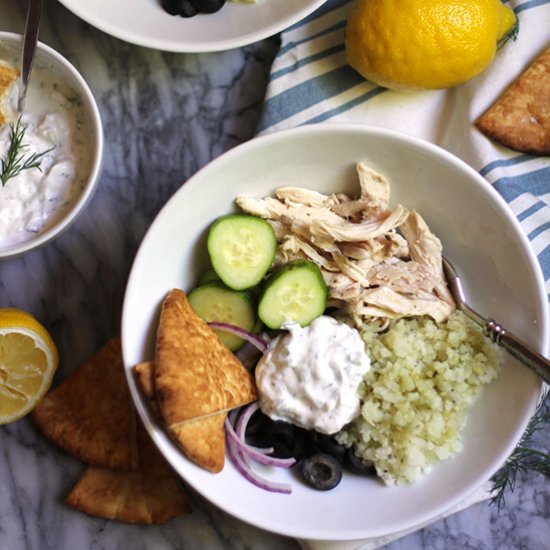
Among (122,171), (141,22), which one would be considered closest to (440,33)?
(141,22)

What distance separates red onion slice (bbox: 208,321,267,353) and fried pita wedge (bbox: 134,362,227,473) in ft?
0.65

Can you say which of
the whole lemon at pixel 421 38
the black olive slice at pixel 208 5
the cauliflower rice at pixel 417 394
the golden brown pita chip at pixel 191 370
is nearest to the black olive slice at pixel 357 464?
the cauliflower rice at pixel 417 394

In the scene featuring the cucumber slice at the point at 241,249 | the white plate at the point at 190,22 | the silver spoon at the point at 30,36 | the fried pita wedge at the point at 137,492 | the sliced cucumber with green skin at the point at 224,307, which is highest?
the white plate at the point at 190,22

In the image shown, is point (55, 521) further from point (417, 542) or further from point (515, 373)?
point (515, 373)

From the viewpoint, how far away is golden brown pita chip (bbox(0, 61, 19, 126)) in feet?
6.55

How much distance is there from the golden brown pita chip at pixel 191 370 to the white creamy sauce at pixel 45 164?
44 cm

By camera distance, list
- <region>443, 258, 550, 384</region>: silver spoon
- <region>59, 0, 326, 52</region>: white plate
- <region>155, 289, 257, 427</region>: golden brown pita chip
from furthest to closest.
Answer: <region>59, 0, 326, 52</region>: white plate
<region>443, 258, 550, 384</region>: silver spoon
<region>155, 289, 257, 427</region>: golden brown pita chip

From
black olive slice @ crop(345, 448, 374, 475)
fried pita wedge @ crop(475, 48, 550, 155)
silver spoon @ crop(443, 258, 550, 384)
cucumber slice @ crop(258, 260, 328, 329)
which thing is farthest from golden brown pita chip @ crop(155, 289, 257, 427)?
fried pita wedge @ crop(475, 48, 550, 155)

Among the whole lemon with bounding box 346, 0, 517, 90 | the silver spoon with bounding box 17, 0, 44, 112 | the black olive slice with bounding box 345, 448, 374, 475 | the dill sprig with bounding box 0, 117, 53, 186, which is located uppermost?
the whole lemon with bounding box 346, 0, 517, 90

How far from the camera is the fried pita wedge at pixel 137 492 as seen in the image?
1.99 meters

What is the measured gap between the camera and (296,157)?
1842mm

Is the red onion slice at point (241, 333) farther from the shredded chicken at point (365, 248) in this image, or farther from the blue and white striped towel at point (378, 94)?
the blue and white striped towel at point (378, 94)

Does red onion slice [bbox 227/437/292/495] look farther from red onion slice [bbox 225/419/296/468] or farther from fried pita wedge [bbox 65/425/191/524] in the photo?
fried pita wedge [bbox 65/425/191/524]

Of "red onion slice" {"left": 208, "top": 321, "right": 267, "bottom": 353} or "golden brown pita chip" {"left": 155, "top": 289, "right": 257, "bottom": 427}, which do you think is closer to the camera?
"golden brown pita chip" {"left": 155, "top": 289, "right": 257, "bottom": 427}
